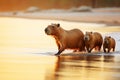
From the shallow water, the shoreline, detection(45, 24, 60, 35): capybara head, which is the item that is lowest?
the shallow water

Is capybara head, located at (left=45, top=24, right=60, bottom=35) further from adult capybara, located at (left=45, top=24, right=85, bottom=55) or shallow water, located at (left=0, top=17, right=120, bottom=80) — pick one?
shallow water, located at (left=0, top=17, right=120, bottom=80)

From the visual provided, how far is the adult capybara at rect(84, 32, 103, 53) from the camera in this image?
4934mm

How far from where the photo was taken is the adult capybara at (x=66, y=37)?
4.86 metres

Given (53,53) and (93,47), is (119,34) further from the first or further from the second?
(53,53)

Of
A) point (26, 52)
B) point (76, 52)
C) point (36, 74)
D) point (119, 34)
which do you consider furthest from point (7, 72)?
point (119, 34)

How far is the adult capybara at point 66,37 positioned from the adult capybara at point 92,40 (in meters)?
0.07

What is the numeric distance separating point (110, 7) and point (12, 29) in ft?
3.71

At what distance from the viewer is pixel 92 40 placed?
5004 millimetres

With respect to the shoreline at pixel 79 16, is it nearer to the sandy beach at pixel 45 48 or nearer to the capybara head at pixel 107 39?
the sandy beach at pixel 45 48

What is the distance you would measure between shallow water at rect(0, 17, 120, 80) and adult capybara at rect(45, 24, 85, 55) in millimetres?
80

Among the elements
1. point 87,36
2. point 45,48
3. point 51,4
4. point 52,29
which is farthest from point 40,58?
point 51,4

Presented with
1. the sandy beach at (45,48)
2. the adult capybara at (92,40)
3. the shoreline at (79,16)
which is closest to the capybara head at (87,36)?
the adult capybara at (92,40)

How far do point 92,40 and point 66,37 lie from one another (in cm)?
29

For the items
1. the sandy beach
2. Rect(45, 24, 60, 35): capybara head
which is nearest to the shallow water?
the sandy beach
